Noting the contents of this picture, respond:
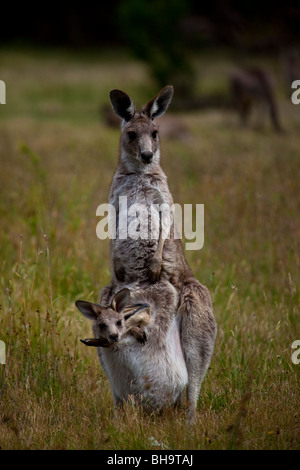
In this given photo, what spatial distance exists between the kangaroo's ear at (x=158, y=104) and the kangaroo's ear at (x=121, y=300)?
1263 millimetres

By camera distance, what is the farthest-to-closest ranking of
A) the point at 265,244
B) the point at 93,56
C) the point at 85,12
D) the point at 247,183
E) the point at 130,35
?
the point at 85,12, the point at 93,56, the point at 130,35, the point at 247,183, the point at 265,244

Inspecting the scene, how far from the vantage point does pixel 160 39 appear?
19531 millimetres

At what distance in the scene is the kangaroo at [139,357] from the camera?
3.40 meters

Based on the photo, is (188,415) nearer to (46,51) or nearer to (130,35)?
(130,35)

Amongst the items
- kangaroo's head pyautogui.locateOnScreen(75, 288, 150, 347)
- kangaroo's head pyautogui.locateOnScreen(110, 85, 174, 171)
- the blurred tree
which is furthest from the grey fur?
the blurred tree

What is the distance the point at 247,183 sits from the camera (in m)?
8.41

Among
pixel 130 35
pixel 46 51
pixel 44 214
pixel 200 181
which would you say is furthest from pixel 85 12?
pixel 44 214

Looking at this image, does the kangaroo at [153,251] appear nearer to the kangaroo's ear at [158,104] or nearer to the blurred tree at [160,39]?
the kangaroo's ear at [158,104]

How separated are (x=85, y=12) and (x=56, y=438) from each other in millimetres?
31955

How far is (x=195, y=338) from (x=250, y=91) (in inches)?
501

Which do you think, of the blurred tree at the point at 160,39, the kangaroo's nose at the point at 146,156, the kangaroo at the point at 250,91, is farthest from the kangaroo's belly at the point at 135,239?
the blurred tree at the point at 160,39

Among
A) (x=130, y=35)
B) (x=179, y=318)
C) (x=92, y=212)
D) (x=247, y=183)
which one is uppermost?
(x=130, y=35)
